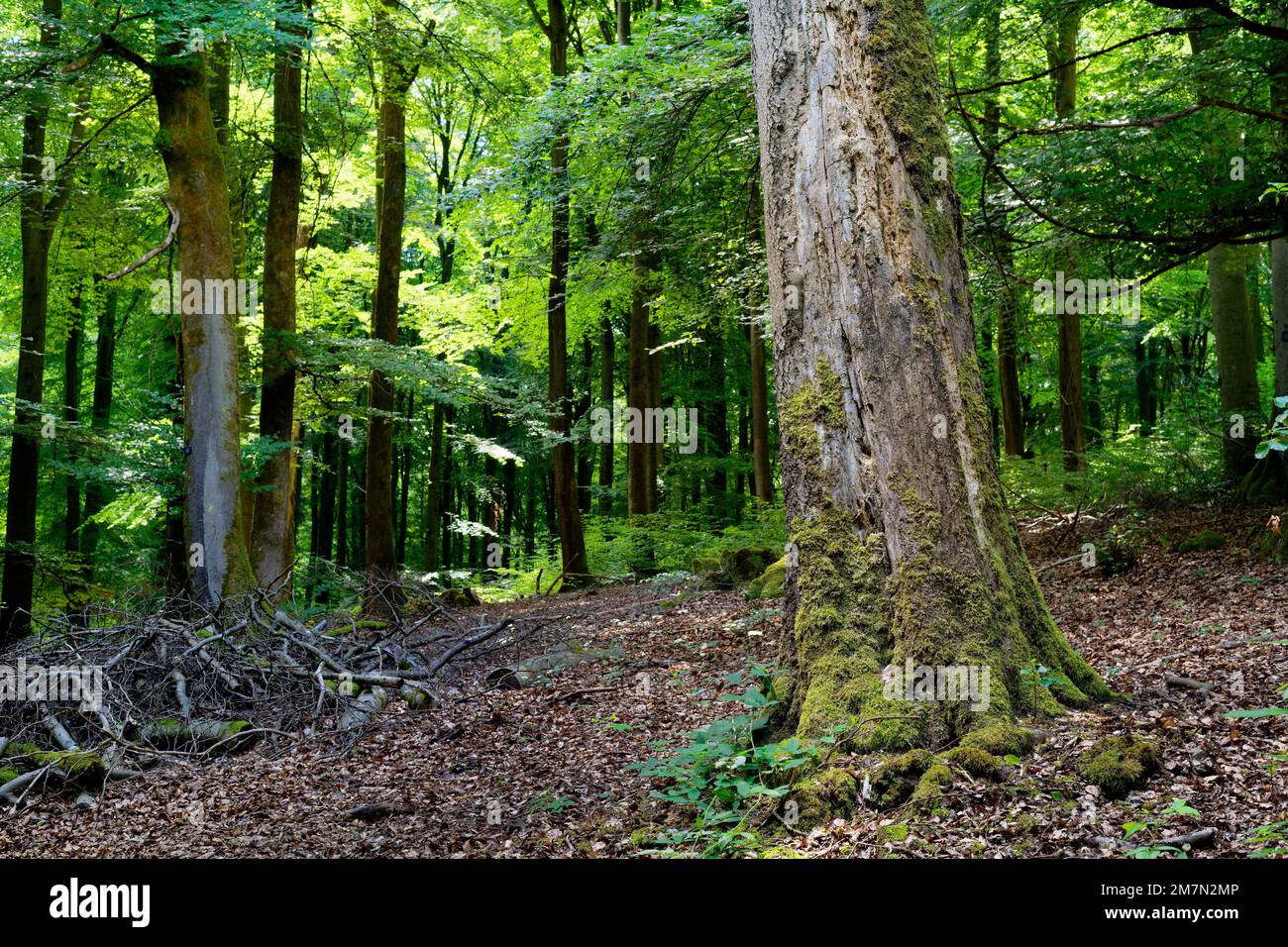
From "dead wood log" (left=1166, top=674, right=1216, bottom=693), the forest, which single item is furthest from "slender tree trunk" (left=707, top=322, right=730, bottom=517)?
"dead wood log" (left=1166, top=674, right=1216, bottom=693)

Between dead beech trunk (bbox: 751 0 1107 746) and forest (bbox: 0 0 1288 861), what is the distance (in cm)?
2

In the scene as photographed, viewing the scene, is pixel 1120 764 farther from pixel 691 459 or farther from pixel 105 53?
pixel 691 459

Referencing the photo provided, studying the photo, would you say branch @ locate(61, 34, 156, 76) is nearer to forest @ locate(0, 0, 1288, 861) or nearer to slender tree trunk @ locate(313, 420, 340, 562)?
forest @ locate(0, 0, 1288, 861)

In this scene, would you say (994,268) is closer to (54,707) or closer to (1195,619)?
(1195,619)

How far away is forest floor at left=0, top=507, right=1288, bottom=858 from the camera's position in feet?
10.0

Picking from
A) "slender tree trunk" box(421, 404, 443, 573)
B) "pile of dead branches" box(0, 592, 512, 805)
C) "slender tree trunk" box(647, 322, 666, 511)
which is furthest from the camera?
"slender tree trunk" box(421, 404, 443, 573)

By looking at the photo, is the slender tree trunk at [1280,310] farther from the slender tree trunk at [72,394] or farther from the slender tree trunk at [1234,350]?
the slender tree trunk at [72,394]

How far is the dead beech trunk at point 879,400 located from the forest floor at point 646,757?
489mm

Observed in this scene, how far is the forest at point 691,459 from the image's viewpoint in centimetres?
378

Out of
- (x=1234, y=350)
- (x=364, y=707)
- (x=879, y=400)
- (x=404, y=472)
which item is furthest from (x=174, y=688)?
(x=404, y=472)

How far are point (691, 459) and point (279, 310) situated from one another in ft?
32.2

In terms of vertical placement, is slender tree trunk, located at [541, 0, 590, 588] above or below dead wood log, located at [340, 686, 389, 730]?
above

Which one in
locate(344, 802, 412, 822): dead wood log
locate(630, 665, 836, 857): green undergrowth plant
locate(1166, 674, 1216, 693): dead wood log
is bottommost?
locate(344, 802, 412, 822): dead wood log

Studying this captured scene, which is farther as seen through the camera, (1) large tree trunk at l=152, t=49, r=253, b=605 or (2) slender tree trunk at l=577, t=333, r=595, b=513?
(2) slender tree trunk at l=577, t=333, r=595, b=513
